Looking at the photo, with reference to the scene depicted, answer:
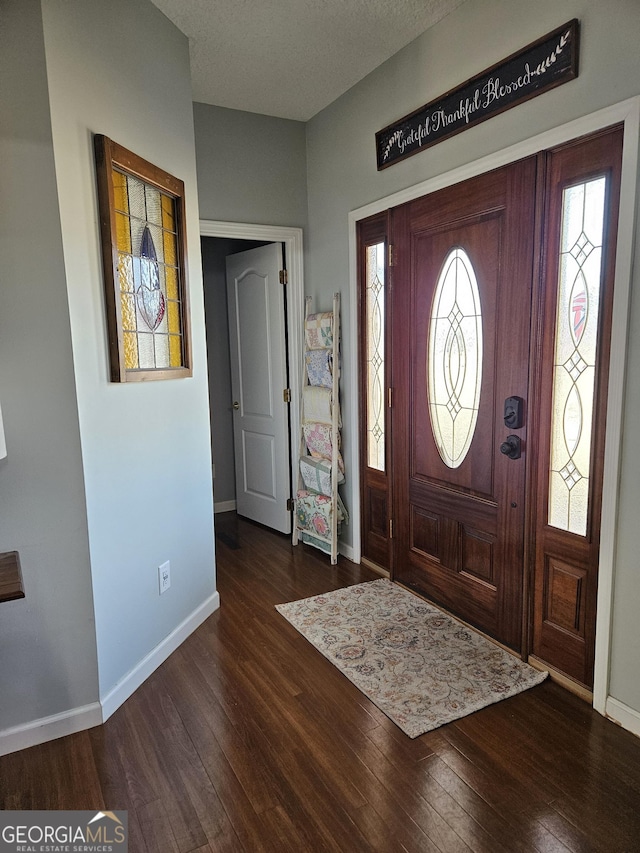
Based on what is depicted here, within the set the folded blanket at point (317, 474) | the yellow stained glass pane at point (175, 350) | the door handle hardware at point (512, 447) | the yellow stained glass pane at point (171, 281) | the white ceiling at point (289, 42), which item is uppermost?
the white ceiling at point (289, 42)

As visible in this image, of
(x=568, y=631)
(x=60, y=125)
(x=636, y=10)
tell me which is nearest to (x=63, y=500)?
(x=60, y=125)

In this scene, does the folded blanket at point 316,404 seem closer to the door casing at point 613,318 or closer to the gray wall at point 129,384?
the gray wall at point 129,384

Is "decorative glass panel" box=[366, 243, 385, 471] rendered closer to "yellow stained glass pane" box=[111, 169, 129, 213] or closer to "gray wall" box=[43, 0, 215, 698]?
"gray wall" box=[43, 0, 215, 698]

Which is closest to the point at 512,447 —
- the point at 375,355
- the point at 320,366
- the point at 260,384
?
the point at 375,355

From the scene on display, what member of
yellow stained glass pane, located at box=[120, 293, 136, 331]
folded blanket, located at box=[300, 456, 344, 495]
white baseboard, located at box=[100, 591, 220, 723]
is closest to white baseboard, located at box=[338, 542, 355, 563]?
folded blanket, located at box=[300, 456, 344, 495]

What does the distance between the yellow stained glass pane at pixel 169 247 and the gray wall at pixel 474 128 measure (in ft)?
3.94

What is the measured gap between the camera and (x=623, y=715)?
6.65 ft

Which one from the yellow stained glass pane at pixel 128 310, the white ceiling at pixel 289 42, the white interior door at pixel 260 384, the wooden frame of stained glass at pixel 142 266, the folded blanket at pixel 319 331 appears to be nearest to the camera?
the wooden frame of stained glass at pixel 142 266

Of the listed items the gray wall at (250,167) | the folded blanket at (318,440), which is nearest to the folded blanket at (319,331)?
the folded blanket at (318,440)

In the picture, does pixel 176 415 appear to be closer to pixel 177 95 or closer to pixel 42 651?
pixel 42 651

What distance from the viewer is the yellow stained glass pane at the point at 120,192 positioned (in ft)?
6.99

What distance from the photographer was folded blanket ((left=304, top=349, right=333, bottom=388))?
11.7 feet

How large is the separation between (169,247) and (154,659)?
186 cm

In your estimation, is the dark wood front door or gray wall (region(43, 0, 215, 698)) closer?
gray wall (region(43, 0, 215, 698))
